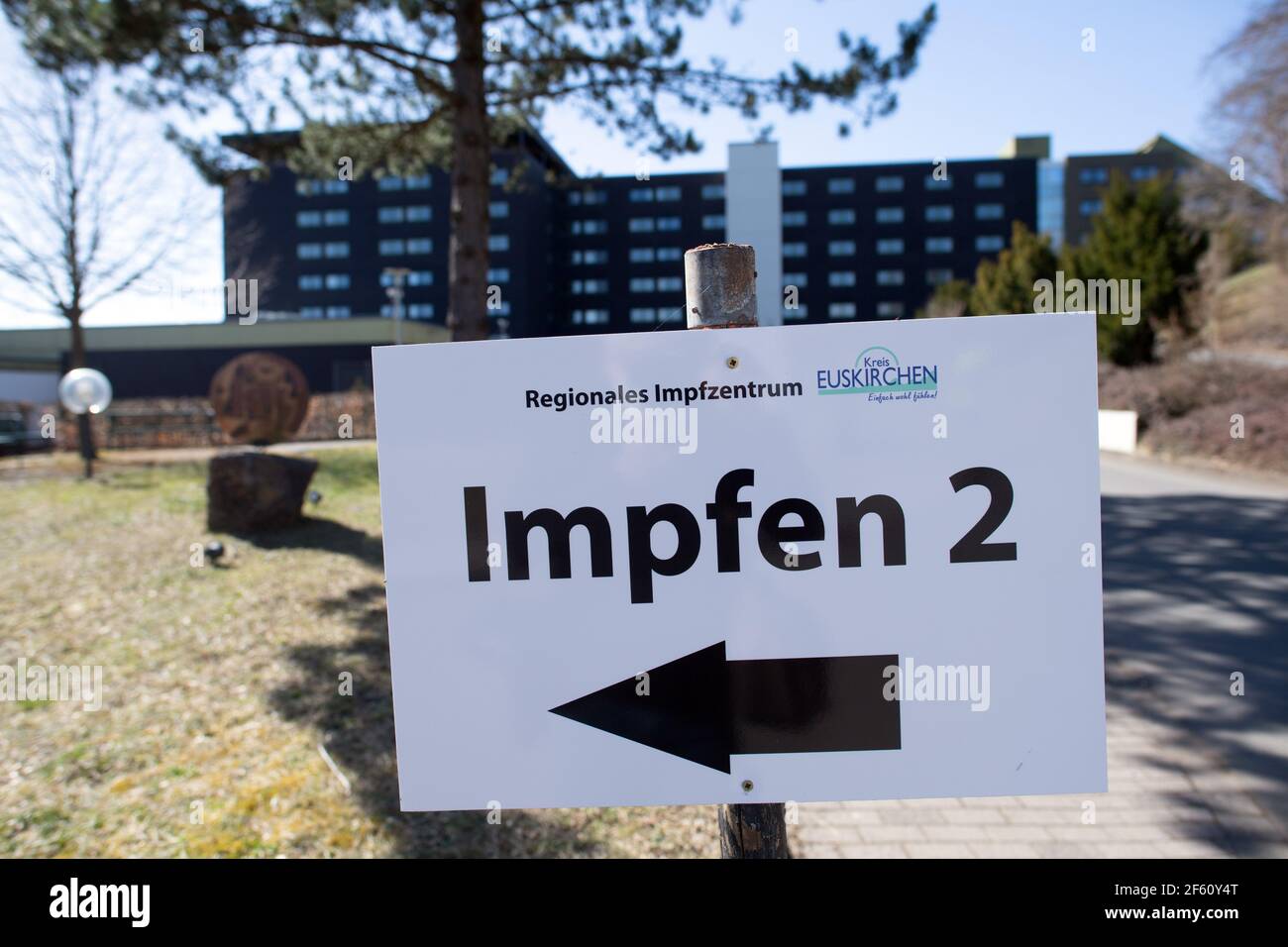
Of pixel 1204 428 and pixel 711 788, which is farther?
pixel 1204 428

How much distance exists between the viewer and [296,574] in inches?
321

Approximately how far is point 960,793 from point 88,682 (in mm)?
6213

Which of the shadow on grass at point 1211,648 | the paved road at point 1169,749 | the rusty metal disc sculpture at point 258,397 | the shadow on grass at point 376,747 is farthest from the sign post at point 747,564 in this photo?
the rusty metal disc sculpture at point 258,397

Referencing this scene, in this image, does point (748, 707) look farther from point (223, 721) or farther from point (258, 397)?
point (258, 397)

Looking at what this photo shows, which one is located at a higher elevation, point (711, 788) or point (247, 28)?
point (247, 28)

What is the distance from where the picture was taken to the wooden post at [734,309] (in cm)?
156

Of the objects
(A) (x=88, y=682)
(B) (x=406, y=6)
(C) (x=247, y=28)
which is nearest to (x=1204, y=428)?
(B) (x=406, y=6)

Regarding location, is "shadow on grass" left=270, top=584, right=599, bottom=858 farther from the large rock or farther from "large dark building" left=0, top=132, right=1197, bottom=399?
"large dark building" left=0, top=132, right=1197, bottom=399

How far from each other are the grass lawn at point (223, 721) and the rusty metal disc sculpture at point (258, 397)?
5124 mm

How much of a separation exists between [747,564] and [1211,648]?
6010mm

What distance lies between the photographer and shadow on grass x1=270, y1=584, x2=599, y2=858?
3.83 m

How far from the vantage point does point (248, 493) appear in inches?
377

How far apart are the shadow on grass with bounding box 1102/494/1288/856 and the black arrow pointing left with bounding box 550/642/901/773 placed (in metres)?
3.03

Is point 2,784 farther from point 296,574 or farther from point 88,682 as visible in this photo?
point 296,574
